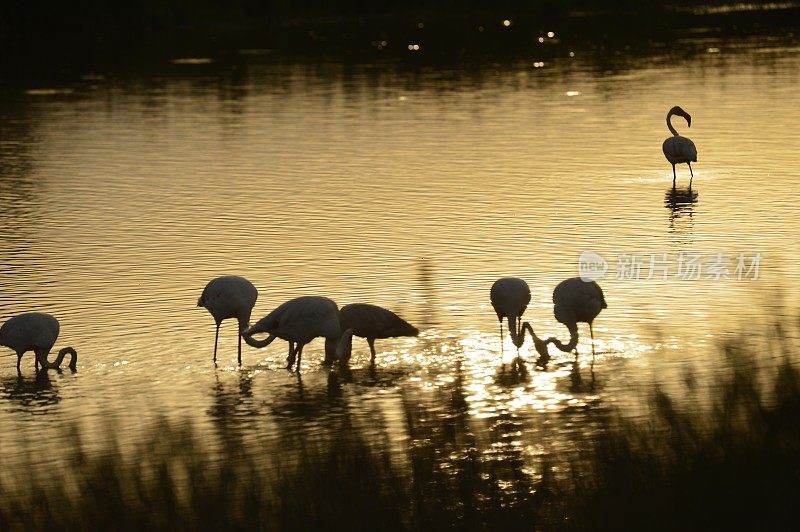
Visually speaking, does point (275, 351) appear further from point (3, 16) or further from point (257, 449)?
point (3, 16)

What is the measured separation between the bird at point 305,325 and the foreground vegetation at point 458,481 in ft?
6.64

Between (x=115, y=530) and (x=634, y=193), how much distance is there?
1229 cm

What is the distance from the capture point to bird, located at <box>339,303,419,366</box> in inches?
444

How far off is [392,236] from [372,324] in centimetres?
477

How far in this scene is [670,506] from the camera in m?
7.25

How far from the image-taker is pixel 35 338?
1102cm

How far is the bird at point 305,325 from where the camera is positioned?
433 inches

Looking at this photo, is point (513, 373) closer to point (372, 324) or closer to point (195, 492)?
point (372, 324)

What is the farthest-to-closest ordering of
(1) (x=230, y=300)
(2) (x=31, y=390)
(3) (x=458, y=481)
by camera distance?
(1) (x=230, y=300) < (2) (x=31, y=390) < (3) (x=458, y=481)

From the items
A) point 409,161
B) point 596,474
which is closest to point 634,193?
point 409,161

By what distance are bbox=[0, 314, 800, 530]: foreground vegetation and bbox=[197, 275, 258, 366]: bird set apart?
252cm

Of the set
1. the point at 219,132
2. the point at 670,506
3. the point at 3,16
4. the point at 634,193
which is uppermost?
the point at 3,16

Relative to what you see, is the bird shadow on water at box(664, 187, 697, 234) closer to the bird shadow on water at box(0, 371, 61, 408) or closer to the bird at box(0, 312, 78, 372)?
the bird at box(0, 312, 78, 372)

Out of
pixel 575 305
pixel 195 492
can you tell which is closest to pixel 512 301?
pixel 575 305
